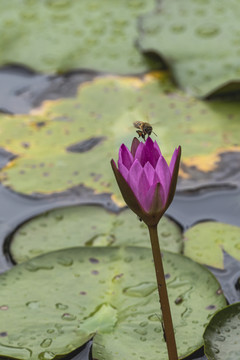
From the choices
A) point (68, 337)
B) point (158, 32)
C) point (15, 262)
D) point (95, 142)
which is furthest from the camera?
point (158, 32)

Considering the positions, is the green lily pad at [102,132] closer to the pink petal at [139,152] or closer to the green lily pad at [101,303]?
the green lily pad at [101,303]

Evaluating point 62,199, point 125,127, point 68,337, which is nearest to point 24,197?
point 62,199

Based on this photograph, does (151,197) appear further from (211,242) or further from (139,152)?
(211,242)

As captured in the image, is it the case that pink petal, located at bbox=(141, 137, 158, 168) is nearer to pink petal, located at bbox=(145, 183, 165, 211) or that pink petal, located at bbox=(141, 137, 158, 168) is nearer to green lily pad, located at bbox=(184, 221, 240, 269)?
pink petal, located at bbox=(145, 183, 165, 211)

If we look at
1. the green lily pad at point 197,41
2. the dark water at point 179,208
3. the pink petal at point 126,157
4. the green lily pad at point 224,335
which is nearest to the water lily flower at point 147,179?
the pink petal at point 126,157

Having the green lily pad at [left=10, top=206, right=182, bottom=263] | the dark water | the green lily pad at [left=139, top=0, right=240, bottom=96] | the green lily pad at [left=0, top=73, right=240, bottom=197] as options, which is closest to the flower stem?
the dark water

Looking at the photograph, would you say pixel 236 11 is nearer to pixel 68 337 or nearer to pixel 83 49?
pixel 83 49
